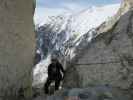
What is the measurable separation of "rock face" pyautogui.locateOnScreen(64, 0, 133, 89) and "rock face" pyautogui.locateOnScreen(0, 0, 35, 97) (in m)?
1.47

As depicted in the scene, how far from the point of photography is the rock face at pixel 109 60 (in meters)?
11.1

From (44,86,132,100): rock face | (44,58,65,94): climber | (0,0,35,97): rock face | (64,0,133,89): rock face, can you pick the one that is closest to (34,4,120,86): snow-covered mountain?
(64,0,133,89): rock face

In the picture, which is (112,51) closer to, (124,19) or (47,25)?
(124,19)

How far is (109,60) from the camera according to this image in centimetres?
1160

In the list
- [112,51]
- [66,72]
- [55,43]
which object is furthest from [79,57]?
[55,43]

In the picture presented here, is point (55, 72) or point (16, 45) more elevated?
point (16, 45)

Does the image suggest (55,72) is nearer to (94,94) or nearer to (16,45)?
(16,45)

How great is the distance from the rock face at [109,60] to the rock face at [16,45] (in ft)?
4.83

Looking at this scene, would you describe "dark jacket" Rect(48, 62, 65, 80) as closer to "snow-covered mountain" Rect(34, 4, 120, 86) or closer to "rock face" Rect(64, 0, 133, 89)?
"rock face" Rect(64, 0, 133, 89)

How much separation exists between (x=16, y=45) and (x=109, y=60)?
263 cm

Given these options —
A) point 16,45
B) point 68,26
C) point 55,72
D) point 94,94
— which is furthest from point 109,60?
point 68,26

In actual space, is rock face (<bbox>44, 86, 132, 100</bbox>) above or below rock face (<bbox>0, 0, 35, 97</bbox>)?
below

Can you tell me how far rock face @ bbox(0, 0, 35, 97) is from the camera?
34.6 ft

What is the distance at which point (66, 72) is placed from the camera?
41.8 feet
